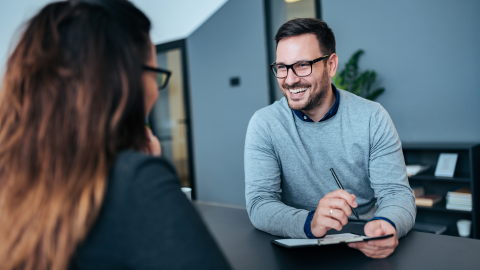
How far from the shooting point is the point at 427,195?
2693mm

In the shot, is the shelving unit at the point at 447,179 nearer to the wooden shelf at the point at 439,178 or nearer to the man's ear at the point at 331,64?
the wooden shelf at the point at 439,178

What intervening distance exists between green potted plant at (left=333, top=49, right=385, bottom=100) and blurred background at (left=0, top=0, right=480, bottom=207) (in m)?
0.09

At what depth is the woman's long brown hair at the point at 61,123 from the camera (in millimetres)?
450

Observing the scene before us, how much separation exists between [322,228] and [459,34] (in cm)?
247

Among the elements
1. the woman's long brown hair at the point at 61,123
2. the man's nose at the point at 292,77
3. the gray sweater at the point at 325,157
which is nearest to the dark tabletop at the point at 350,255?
the gray sweater at the point at 325,157

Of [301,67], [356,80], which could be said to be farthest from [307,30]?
[356,80]

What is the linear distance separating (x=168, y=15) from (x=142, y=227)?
4589mm

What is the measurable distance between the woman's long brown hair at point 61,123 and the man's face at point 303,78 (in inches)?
39.6

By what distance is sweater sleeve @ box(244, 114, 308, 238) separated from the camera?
3.24ft

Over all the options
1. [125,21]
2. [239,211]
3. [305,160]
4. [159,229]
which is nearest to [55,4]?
[125,21]

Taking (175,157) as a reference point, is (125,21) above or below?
above

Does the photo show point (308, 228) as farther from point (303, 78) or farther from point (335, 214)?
point (303, 78)

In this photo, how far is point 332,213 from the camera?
90cm

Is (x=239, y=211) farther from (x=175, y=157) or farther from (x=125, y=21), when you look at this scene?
(x=175, y=157)
